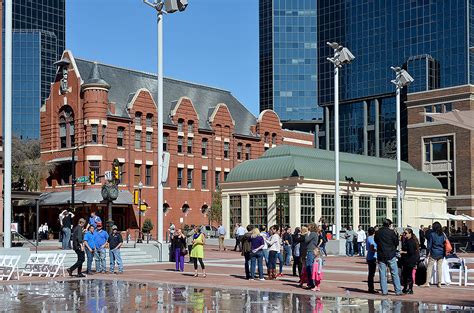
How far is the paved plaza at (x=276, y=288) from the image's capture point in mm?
17688

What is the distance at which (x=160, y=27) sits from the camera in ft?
107

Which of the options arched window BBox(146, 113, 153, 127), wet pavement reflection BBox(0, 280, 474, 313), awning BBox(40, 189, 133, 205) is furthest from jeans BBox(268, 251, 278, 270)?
arched window BBox(146, 113, 153, 127)

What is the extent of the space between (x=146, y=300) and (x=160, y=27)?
1708 cm

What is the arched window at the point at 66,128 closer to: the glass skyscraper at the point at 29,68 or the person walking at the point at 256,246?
the person walking at the point at 256,246

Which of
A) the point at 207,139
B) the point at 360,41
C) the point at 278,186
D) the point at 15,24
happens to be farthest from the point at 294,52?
the point at 278,186

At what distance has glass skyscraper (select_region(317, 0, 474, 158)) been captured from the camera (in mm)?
117625

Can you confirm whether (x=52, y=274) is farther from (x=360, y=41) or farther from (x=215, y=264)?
(x=360, y=41)

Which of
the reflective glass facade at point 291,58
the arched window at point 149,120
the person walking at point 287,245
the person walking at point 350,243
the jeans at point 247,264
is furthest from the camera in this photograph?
the reflective glass facade at point 291,58

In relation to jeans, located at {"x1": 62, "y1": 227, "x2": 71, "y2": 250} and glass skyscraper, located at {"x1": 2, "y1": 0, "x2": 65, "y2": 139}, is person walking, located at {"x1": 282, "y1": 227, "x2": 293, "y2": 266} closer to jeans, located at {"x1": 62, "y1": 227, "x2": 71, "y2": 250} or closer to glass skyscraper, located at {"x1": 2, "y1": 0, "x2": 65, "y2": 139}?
jeans, located at {"x1": 62, "y1": 227, "x2": 71, "y2": 250}

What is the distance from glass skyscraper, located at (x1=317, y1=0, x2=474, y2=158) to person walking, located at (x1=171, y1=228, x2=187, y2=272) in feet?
286

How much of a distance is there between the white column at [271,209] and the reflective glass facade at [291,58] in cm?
10362

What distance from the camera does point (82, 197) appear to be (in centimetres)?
6469

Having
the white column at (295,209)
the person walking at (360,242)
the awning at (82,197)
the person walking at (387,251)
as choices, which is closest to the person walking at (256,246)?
the person walking at (387,251)

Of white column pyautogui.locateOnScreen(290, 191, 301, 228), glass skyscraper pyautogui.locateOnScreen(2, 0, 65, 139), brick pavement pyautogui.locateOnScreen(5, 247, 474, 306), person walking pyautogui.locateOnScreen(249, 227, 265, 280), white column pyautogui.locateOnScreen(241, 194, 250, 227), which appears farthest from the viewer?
glass skyscraper pyautogui.locateOnScreen(2, 0, 65, 139)
